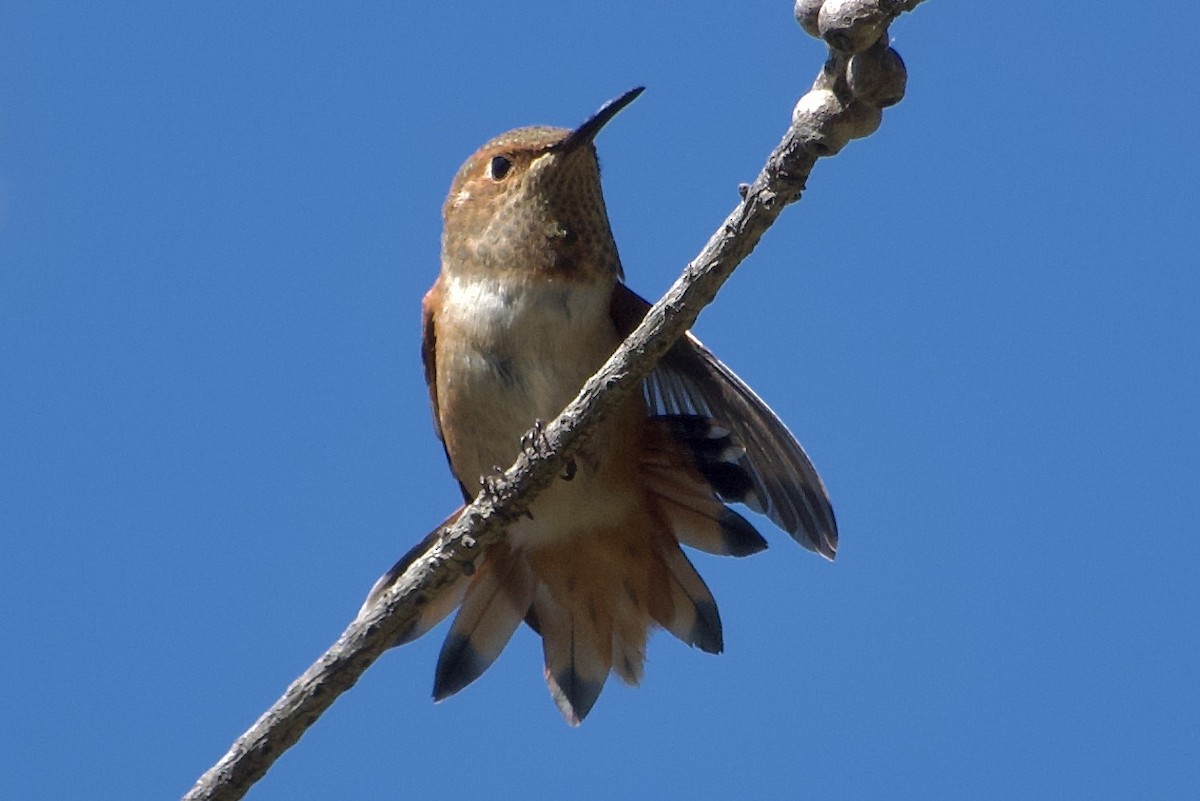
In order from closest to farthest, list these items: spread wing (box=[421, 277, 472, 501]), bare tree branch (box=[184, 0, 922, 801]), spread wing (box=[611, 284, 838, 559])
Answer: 1. bare tree branch (box=[184, 0, 922, 801])
2. spread wing (box=[611, 284, 838, 559])
3. spread wing (box=[421, 277, 472, 501])

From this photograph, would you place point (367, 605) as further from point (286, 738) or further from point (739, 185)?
point (739, 185)

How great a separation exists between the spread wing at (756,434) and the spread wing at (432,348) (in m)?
0.67

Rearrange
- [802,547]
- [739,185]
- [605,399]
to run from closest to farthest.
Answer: [739,185] < [605,399] < [802,547]

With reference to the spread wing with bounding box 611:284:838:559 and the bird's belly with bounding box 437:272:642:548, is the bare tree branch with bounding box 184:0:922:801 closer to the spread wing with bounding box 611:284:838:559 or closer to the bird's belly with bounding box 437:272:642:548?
the bird's belly with bounding box 437:272:642:548

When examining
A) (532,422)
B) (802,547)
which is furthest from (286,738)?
(802,547)

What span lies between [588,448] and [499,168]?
1.31 meters

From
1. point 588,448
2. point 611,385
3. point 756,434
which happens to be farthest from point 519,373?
point 611,385

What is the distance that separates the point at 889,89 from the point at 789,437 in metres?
2.15

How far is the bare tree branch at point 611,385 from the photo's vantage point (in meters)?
3.14

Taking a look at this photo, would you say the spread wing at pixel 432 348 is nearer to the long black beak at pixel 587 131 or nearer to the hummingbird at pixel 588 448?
the hummingbird at pixel 588 448

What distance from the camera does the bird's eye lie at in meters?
5.58

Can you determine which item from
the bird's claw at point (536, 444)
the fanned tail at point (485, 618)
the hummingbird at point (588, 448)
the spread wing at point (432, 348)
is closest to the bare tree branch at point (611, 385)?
the bird's claw at point (536, 444)

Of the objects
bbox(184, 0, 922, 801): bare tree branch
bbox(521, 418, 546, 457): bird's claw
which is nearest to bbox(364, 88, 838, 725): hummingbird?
bbox(521, 418, 546, 457): bird's claw

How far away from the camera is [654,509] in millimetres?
5652
